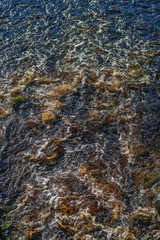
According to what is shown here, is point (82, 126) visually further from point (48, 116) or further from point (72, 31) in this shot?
point (72, 31)

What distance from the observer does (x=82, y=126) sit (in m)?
7.72

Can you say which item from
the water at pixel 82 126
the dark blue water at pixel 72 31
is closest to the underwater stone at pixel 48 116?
the water at pixel 82 126

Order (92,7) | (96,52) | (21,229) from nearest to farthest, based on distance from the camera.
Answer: (21,229) < (96,52) < (92,7)

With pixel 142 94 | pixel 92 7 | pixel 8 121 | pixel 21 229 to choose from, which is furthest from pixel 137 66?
pixel 21 229

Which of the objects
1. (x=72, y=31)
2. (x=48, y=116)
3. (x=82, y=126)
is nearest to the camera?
(x=82, y=126)

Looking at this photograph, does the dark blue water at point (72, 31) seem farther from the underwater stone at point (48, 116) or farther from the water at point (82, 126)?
the underwater stone at point (48, 116)

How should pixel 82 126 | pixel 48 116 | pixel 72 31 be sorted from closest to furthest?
1. pixel 82 126
2. pixel 48 116
3. pixel 72 31

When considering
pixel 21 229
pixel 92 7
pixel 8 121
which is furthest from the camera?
pixel 92 7

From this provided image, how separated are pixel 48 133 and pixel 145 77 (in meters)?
4.72

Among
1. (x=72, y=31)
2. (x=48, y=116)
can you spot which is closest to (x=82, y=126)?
(x=48, y=116)

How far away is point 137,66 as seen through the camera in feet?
32.0

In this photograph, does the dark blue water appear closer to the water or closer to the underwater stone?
the water

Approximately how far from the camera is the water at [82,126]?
5453mm

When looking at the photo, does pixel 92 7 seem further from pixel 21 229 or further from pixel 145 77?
pixel 21 229
